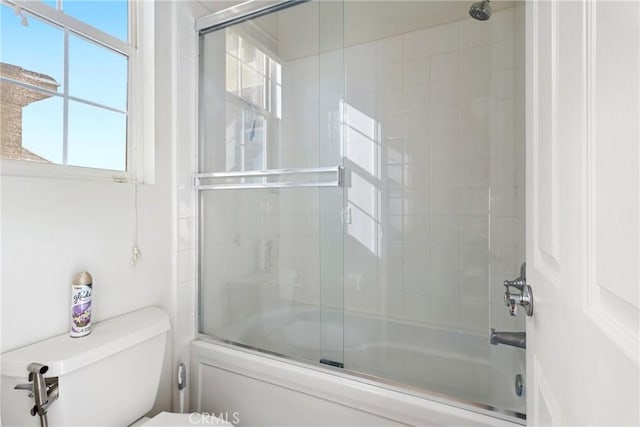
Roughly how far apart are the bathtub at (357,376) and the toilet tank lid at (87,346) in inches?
15.4

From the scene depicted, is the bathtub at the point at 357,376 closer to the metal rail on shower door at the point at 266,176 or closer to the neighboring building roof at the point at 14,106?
the metal rail on shower door at the point at 266,176

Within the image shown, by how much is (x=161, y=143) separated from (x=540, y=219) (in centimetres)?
149

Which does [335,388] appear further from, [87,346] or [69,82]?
[69,82]

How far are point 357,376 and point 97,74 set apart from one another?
1596mm

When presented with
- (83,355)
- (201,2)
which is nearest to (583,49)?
(83,355)

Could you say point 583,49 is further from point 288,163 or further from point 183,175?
point 183,175

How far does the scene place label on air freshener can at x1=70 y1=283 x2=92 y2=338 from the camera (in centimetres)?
106

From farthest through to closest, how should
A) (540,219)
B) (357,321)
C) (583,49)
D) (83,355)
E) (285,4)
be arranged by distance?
(357,321) < (285,4) < (83,355) < (540,219) < (583,49)

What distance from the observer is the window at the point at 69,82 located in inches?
40.9

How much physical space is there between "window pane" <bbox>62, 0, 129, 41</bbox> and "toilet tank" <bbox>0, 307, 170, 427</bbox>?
1177 mm

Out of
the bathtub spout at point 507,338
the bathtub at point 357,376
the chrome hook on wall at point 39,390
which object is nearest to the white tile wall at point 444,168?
the bathtub at point 357,376

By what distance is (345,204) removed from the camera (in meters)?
1.60

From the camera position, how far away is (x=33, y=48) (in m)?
1.09

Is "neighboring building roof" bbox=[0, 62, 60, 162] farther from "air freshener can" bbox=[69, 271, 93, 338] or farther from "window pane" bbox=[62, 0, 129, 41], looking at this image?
"air freshener can" bbox=[69, 271, 93, 338]
